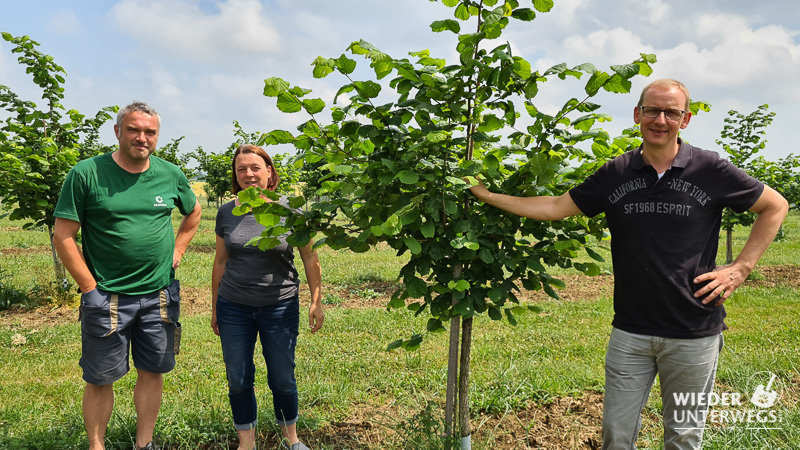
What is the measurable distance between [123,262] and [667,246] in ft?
10.3

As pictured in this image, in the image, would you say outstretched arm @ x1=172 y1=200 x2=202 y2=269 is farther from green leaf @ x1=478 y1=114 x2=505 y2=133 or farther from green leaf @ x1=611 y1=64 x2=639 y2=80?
green leaf @ x1=611 y1=64 x2=639 y2=80

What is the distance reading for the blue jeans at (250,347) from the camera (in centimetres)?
312

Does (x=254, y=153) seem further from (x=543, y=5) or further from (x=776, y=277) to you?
(x=776, y=277)

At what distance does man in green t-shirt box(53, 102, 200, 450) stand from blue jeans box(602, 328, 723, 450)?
280cm

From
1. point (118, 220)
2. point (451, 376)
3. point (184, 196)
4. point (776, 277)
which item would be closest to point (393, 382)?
point (451, 376)

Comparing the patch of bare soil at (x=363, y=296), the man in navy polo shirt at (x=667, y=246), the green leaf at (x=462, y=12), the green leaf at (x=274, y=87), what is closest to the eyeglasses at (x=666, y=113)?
the man in navy polo shirt at (x=667, y=246)

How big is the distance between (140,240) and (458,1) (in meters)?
2.40

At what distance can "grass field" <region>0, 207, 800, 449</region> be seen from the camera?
11.6 feet

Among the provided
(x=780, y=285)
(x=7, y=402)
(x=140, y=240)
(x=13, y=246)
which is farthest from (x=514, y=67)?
(x=13, y=246)

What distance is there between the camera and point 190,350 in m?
5.82

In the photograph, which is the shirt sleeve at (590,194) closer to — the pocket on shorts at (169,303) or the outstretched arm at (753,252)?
the outstretched arm at (753,252)

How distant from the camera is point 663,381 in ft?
8.13

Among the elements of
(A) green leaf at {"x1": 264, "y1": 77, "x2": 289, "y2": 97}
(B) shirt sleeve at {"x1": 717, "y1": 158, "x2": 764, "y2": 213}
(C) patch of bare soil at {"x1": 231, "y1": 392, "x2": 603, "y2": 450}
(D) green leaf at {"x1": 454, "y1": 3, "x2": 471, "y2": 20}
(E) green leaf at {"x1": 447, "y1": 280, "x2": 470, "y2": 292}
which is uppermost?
(D) green leaf at {"x1": 454, "y1": 3, "x2": 471, "y2": 20}

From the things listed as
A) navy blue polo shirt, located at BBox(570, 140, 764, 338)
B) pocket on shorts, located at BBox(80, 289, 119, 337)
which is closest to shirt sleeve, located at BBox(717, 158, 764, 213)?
navy blue polo shirt, located at BBox(570, 140, 764, 338)
